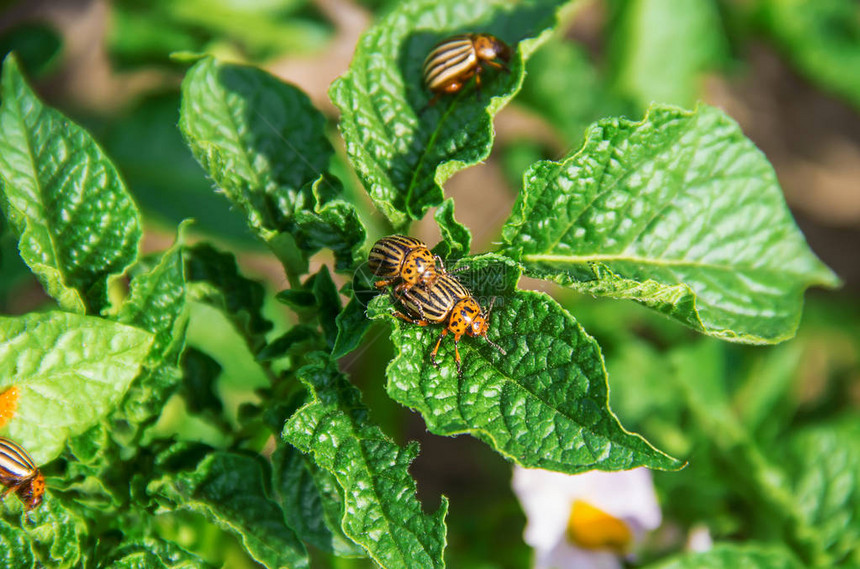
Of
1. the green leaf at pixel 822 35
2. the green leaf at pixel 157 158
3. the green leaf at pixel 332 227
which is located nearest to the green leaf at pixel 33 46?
the green leaf at pixel 157 158

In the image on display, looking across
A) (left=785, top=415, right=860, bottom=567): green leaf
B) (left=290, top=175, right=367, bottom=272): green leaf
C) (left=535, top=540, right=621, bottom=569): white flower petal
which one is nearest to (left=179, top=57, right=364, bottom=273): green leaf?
(left=290, top=175, right=367, bottom=272): green leaf

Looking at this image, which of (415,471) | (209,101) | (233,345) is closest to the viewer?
(209,101)

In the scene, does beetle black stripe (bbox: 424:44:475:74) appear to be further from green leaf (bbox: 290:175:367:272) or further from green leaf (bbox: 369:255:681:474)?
green leaf (bbox: 369:255:681:474)

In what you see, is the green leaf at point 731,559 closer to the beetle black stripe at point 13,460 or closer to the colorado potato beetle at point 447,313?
the colorado potato beetle at point 447,313

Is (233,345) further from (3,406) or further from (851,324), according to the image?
(851,324)

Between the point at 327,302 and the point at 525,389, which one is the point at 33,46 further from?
the point at 525,389

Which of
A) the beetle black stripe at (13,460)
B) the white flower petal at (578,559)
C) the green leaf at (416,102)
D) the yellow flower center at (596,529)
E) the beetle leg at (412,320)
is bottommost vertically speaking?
the white flower petal at (578,559)

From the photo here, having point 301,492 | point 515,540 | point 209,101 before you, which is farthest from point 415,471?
Result: point 209,101
